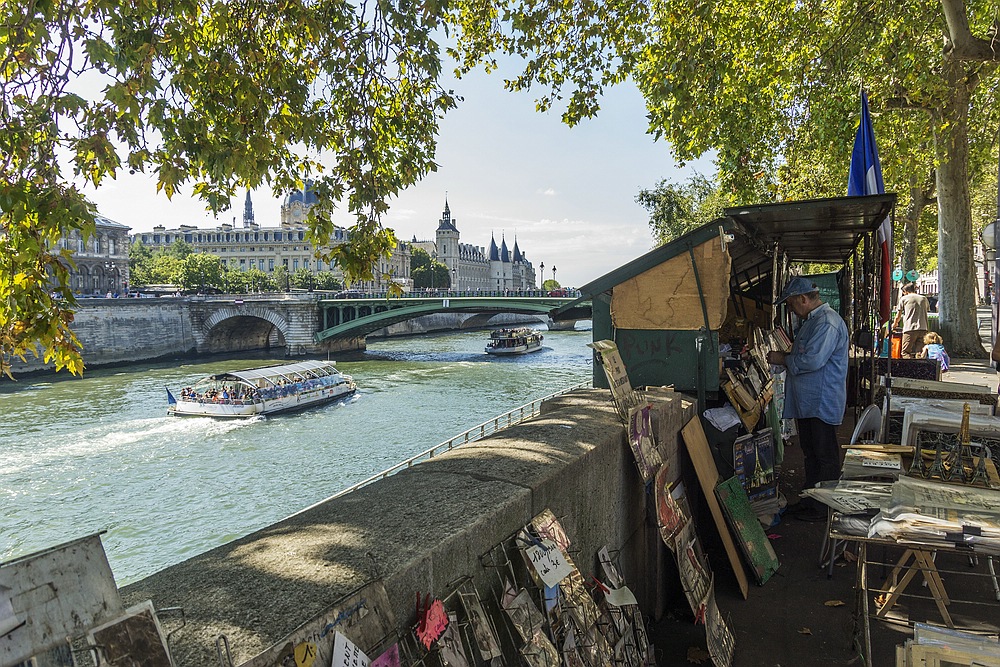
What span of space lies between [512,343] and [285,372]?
63.2 feet

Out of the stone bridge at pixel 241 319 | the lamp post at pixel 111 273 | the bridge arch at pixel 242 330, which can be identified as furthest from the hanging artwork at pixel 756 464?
the lamp post at pixel 111 273

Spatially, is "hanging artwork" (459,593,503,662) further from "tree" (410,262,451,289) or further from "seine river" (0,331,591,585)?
"tree" (410,262,451,289)

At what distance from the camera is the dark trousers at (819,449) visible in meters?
4.84

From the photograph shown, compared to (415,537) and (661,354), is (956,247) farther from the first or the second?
(415,537)

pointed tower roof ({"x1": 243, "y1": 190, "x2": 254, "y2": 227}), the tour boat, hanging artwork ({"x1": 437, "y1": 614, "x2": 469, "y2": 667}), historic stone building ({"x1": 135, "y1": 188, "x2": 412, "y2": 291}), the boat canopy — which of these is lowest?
the tour boat

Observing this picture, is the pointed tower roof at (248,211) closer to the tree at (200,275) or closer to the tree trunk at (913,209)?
the tree at (200,275)

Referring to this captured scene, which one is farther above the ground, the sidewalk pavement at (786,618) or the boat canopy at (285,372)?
the sidewalk pavement at (786,618)

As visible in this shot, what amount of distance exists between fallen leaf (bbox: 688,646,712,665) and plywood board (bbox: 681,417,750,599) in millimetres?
574

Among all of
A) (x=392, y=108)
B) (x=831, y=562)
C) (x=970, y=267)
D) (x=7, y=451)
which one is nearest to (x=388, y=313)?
(x=7, y=451)

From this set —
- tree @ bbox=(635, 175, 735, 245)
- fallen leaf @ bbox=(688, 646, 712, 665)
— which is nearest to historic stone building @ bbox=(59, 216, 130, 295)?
tree @ bbox=(635, 175, 735, 245)

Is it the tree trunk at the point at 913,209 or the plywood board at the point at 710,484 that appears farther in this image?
Result: the tree trunk at the point at 913,209

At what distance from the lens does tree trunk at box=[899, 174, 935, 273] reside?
19.3 metres

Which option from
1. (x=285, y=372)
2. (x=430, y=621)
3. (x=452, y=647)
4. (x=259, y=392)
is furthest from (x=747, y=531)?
(x=285, y=372)

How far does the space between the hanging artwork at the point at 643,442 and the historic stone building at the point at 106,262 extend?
68.4 meters
